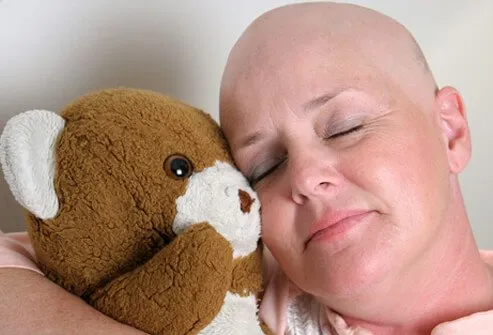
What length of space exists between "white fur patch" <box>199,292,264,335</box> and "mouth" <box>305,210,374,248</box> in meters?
0.13

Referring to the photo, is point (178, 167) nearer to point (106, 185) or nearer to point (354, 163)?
point (106, 185)

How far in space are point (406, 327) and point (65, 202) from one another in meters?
0.50

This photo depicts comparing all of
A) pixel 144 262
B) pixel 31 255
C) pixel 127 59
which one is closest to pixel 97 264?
pixel 144 262

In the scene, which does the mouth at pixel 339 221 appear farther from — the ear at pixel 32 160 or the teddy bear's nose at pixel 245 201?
the ear at pixel 32 160

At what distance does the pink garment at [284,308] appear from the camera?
0.81 m

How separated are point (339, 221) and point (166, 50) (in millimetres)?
578

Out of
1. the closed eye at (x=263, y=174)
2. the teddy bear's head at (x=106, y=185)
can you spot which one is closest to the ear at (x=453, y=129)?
the closed eye at (x=263, y=174)

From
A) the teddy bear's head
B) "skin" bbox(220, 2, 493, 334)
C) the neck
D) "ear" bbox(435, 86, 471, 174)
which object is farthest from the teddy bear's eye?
"ear" bbox(435, 86, 471, 174)

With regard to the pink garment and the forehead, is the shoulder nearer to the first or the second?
the pink garment

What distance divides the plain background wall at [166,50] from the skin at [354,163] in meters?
0.31

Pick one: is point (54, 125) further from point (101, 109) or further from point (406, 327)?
point (406, 327)

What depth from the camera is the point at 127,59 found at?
120 centimetres

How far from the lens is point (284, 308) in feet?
3.26

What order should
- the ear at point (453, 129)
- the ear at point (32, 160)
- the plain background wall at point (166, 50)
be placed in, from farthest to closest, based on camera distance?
the plain background wall at point (166, 50)
the ear at point (453, 129)
the ear at point (32, 160)
